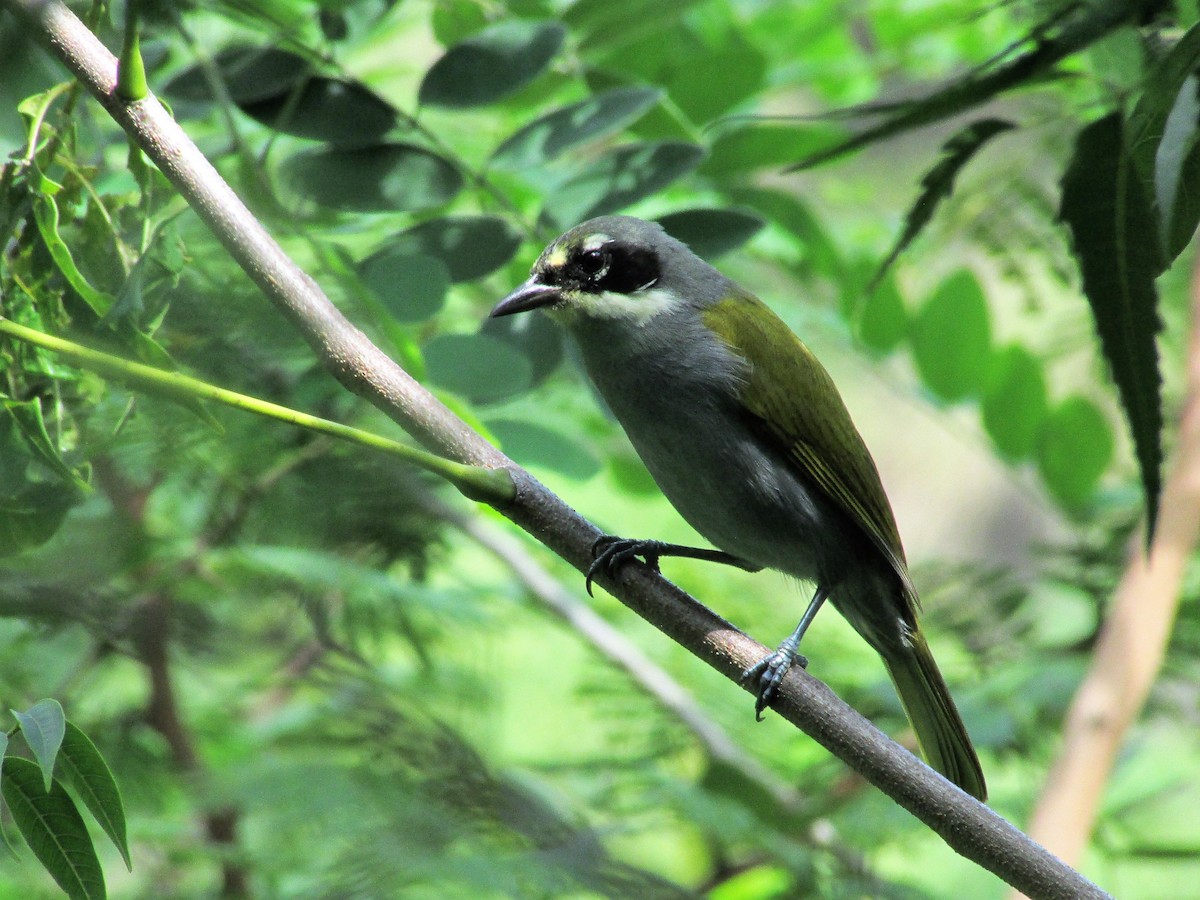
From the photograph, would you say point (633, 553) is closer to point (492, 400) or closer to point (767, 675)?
point (767, 675)

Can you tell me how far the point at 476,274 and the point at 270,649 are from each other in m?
1.14

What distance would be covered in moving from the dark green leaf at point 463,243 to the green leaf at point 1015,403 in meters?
1.57

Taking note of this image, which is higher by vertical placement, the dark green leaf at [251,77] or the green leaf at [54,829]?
the dark green leaf at [251,77]

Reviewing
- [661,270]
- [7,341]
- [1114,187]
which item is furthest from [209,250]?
[661,270]

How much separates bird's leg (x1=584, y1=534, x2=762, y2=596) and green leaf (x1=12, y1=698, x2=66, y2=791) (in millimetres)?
614

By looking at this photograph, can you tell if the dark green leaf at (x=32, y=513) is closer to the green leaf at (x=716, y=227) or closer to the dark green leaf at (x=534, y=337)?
the dark green leaf at (x=534, y=337)

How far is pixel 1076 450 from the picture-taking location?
328 cm

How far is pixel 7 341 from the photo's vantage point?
142cm

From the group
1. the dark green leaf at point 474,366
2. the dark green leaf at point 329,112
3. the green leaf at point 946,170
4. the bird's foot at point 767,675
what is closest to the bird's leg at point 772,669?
the bird's foot at point 767,675

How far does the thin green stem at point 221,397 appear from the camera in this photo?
47.8 inches

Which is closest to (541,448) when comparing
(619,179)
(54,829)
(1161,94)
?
(619,179)

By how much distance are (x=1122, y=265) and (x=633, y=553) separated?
86 centimetres

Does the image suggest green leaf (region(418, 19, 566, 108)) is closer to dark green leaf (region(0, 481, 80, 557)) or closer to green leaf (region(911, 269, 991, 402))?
dark green leaf (region(0, 481, 80, 557))

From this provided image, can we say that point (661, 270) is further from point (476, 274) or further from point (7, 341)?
point (7, 341)
